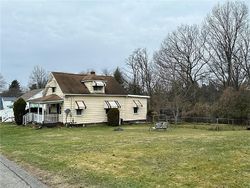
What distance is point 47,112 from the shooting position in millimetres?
37812

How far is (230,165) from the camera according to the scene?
35.9ft

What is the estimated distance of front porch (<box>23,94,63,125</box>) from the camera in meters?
35.5

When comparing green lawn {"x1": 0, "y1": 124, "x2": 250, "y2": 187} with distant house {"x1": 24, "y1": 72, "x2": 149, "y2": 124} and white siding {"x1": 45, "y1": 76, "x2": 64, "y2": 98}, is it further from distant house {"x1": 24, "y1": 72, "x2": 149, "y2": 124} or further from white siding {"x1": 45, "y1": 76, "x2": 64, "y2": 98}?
white siding {"x1": 45, "y1": 76, "x2": 64, "y2": 98}

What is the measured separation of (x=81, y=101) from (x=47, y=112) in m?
3.86

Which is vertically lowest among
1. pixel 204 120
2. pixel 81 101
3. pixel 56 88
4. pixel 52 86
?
pixel 204 120

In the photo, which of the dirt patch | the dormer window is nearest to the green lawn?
the dirt patch

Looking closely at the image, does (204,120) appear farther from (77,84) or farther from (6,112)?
(6,112)

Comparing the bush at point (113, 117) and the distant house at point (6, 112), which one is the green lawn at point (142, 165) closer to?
the bush at point (113, 117)

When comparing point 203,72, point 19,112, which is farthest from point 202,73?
point 19,112

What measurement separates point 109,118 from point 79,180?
27.9 meters

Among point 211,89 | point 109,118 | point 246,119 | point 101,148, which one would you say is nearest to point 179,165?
point 101,148

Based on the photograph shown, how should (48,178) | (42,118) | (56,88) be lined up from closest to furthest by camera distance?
(48,178)
(42,118)
(56,88)

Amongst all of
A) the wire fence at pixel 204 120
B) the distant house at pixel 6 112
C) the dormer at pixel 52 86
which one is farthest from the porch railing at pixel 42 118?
the wire fence at pixel 204 120

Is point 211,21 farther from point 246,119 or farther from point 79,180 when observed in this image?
point 79,180
